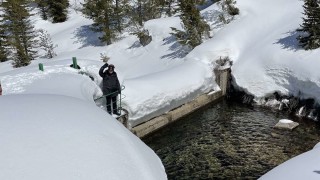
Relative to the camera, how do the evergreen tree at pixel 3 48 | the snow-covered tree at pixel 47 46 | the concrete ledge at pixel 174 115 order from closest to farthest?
the concrete ledge at pixel 174 115
the snow-covered tree at pixel 47 46
the evergreen tree at pixel 3 48

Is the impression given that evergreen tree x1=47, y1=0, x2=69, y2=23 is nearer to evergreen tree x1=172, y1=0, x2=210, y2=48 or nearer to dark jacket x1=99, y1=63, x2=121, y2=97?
evergreen tree x1=172, y1=0, x2=210, y2=48

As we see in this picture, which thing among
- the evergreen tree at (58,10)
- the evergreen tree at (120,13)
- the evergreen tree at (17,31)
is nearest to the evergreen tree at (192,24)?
the evergreen tree at (120,13)

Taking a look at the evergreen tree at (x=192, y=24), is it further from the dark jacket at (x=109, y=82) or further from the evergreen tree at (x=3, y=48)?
the evergreen tree at (x=3, y=48)

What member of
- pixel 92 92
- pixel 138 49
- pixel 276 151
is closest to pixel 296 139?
pixel 276 151

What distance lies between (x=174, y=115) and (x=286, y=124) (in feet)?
15.0

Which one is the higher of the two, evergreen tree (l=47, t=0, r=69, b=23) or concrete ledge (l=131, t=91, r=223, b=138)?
evergreen tree (l=47, t=0, r=69, b=23)

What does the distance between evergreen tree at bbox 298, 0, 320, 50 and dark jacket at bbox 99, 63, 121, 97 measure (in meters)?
9.46

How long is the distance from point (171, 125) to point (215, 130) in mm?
2008

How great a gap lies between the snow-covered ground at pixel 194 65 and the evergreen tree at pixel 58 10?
7658 mm

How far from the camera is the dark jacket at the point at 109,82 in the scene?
1343cm

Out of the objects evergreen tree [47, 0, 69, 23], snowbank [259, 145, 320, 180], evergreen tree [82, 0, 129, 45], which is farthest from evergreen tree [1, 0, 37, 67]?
snowbank [259, 145, 320, 180]

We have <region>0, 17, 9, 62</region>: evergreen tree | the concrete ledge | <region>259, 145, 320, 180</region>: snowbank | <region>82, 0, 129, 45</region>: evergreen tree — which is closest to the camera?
<region>259, 145, 320, 180</region>: snowbank

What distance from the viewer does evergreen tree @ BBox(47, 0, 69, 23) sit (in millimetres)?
33969

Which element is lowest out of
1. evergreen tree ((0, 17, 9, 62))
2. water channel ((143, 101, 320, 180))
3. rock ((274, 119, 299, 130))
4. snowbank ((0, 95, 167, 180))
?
water channel ((143, 101, 320, 180))
